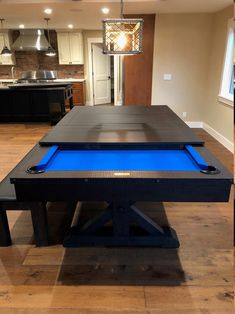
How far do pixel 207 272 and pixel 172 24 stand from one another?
4.66 meters

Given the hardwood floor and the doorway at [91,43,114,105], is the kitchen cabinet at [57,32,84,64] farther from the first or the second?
the hardwood floor

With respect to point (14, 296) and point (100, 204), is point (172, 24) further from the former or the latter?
point (14, 296)

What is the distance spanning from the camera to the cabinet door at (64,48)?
25.9 ft

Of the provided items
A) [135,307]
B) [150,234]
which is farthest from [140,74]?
[135,307]

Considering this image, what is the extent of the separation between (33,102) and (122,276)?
514cm

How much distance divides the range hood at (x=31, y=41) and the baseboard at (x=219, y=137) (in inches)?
206

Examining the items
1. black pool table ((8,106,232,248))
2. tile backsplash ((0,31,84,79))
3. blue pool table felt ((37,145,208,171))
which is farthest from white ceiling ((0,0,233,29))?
tile backsplash ((0,31,84,79))

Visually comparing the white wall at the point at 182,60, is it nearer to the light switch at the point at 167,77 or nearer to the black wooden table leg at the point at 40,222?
the light switch at the point at 167,77

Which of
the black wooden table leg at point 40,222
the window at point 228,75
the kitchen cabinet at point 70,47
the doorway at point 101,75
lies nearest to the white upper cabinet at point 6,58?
the kitchen cabinet at point 70,47

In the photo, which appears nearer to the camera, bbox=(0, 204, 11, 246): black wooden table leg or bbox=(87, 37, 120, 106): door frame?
bbox=(0, 204, 11, 246): black wooden table leg

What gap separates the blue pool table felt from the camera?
1.61 meters

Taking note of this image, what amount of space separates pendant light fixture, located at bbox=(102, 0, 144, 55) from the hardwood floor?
1534mm

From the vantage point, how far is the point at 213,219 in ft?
8.06

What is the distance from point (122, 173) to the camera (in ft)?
4.94
